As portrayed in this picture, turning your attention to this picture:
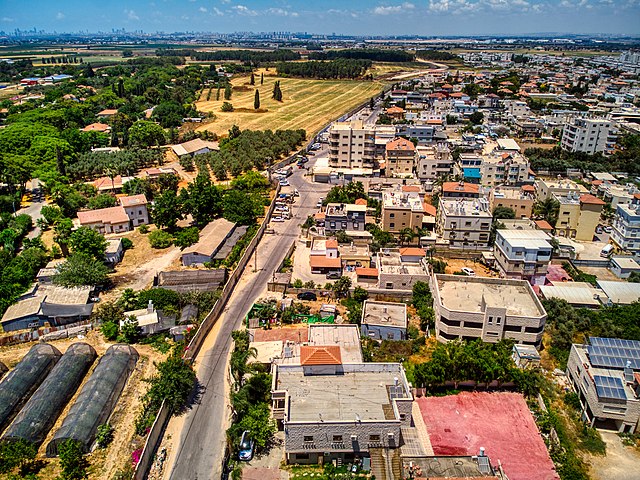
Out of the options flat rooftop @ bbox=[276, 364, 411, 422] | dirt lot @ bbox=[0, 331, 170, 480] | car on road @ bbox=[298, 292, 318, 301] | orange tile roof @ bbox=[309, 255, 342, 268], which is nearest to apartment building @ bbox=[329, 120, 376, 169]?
orange tile roof @ bbox=[309, 255, 342, 268]

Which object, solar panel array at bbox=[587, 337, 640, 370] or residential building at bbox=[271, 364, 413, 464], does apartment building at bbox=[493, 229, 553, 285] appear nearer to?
solar panel array at bbox=[587, 337, 640, 370]

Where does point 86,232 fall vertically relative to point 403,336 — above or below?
above

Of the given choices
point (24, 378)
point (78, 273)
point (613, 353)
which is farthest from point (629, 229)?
point (24, 378)

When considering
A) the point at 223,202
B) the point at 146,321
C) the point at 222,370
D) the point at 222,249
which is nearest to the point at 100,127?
the point at 223,202

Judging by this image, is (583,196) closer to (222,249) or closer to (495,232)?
(495,232)

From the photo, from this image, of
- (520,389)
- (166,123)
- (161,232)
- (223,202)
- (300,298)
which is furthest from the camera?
(166,123)

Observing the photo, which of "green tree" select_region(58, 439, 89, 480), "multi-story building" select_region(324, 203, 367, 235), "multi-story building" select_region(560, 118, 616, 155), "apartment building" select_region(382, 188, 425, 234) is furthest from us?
"multi-story building" select_region(560, 118, 616, 155)

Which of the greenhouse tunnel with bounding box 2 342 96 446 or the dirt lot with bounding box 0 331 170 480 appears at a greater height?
the greenhouse tunnel with bounding box 2 342 96 446
